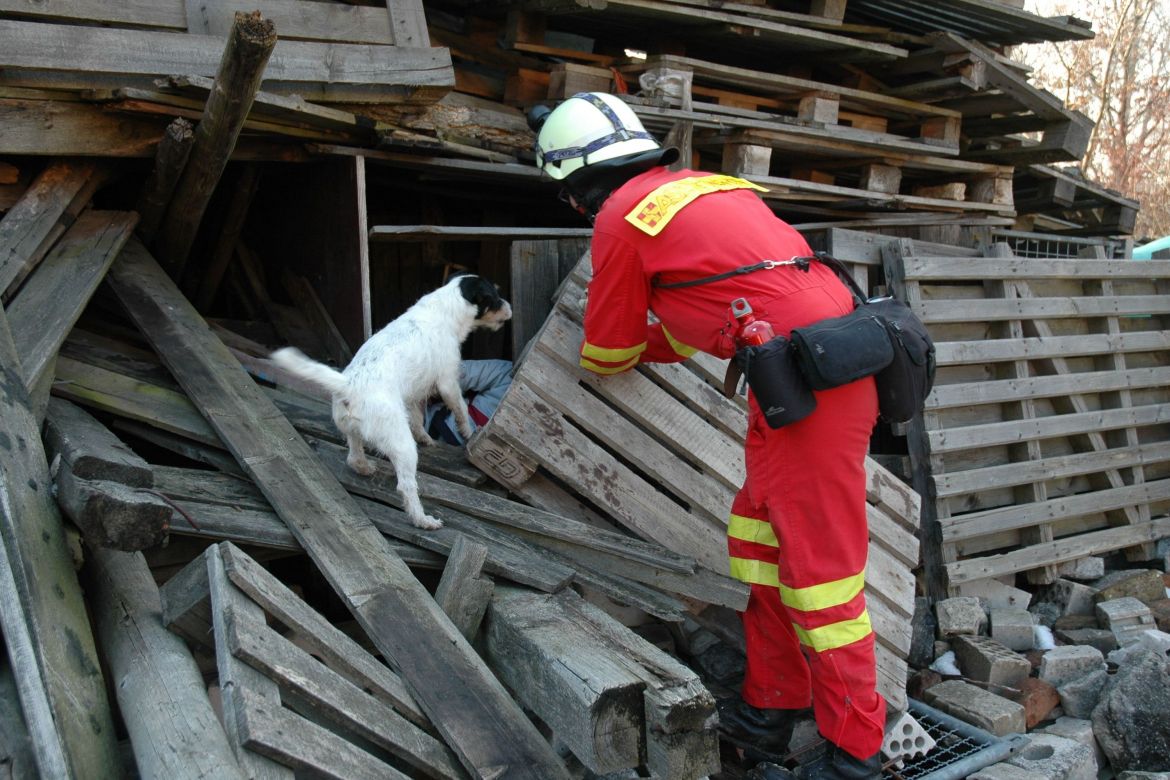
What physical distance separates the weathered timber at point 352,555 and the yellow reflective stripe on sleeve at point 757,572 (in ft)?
3.41

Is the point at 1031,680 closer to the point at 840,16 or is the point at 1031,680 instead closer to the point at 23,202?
the point at 840,16

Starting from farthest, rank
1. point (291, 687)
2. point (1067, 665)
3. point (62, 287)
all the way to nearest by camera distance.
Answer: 1. point (1067, 665)
2. point (62, 287)
3. point (291, 687)

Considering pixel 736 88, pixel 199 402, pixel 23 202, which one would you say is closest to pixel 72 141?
pixel 23 202

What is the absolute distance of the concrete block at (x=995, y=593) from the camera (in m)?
5.74

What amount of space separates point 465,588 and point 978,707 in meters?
2.50

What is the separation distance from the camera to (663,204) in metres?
3.46

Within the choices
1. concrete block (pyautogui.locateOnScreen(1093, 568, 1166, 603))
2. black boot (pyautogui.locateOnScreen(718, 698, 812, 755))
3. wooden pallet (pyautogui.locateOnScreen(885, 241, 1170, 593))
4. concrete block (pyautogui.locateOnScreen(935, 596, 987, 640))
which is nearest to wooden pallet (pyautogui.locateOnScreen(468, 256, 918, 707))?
black boot (pyautogui.locateOnScreen(718, 698, 812, 755))

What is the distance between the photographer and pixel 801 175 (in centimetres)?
696

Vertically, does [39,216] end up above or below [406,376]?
above

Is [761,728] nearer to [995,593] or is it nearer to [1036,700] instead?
[1036,700]

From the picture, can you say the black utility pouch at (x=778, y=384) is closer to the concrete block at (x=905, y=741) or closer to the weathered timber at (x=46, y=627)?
the concrete block at (x=905, y=741)

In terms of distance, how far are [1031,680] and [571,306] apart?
116 inches

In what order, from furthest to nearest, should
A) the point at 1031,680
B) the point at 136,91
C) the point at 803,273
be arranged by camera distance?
the point at 1031,680, the point at 136,91, the point at 803,273

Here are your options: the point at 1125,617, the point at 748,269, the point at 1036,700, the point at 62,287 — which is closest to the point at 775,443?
the point at 748,269
